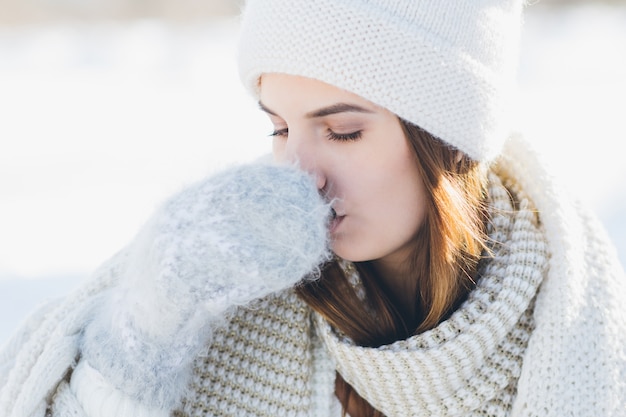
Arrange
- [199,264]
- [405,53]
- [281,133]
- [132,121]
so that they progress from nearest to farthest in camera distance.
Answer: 1. [199,264]
2. [405,53]
3. [281,133]
4. [132,121]

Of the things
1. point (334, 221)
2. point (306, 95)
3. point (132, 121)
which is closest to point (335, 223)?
point (334, 221)

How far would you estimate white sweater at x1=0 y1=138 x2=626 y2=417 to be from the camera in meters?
1.22

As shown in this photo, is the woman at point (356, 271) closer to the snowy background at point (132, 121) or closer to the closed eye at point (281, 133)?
the closed eye at point (281, 133)

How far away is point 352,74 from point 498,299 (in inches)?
18.3

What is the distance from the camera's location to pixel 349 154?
1224mm

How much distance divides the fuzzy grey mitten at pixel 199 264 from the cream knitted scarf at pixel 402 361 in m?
0.15

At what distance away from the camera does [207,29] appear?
21.0 feet

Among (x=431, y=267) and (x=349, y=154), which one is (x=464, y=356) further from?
(x=349, y=154)

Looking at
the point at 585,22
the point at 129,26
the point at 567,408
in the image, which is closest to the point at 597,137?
the point at 585,22

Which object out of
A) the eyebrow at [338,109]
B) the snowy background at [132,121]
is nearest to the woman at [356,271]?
the eyebrow at [338,109]

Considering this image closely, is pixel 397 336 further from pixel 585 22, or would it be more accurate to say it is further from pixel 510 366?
pixel 585 22

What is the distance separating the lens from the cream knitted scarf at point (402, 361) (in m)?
1.26

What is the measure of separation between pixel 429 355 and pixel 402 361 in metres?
0.05

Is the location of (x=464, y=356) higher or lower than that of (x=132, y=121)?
higher
